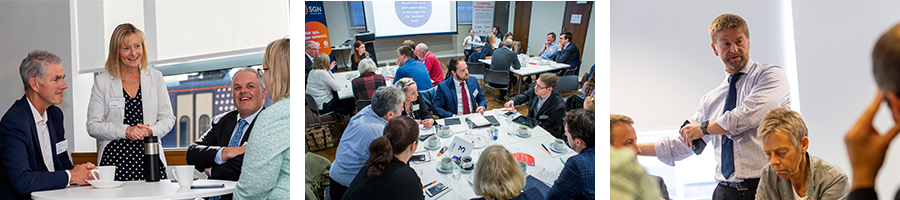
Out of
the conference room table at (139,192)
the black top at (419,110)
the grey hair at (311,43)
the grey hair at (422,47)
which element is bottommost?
the conference room table at (139,192)

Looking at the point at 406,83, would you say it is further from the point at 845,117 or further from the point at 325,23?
the point at 845,117

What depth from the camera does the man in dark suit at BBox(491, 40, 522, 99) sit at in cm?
288

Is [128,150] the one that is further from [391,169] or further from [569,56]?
[569,56]

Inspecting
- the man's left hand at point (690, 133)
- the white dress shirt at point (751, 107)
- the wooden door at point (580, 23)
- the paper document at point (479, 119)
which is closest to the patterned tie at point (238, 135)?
the paper document at point (479, 119)

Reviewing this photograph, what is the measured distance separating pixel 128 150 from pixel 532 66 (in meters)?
2.32

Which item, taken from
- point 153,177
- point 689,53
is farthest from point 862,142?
point 153,177

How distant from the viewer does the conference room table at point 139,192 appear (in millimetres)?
2145

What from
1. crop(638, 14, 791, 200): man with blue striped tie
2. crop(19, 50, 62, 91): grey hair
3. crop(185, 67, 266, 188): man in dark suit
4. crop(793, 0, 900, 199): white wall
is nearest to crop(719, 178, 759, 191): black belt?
crop(638, 14, 791, 200): man with blue striped tie

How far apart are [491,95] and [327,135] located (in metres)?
1.02

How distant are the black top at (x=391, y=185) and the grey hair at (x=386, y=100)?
11.7 inches

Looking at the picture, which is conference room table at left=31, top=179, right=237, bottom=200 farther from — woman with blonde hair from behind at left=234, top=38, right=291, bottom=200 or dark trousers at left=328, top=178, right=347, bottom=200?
dark trousers at left=328, top=178, right=347, bottom=200

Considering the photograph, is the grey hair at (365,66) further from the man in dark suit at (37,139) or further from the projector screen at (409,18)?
the man in dark suit at (37,139)

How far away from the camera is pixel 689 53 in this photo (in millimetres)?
2803

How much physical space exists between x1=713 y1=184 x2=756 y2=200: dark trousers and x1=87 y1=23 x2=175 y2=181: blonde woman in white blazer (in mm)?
3223
